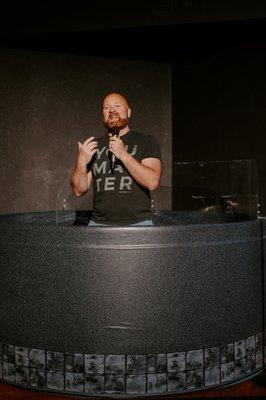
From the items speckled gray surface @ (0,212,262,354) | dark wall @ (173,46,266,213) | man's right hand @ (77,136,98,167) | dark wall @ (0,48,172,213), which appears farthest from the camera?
dark wall @ (0,48,172,213)

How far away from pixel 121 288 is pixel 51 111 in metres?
3.08

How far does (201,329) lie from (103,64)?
342 cm

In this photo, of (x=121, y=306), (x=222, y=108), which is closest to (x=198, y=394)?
(x=121, y=306)

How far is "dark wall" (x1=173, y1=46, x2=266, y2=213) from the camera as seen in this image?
4152mm

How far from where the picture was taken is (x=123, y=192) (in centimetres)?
237

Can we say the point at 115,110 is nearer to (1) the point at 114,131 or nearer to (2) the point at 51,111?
(1) the point at 114,131

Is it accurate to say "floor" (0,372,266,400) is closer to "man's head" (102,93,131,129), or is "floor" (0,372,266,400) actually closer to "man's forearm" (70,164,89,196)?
"man's forearm" (70,164,89,196)

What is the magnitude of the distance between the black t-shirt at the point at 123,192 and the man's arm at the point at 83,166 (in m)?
0.07

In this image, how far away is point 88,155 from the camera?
233cm

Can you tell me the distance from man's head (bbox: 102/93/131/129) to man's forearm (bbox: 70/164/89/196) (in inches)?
9.5

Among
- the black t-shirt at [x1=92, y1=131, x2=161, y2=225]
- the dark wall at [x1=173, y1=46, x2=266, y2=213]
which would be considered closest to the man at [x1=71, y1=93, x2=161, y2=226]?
the black t-shirt at [x1=92, y1=131, x2=161, y2=225]

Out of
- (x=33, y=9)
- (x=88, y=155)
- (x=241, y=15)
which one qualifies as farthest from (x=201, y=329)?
(x=33, y=9)

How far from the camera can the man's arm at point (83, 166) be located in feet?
7.59

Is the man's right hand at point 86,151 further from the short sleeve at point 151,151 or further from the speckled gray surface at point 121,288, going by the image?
the speckled gray surface at point 121,288
